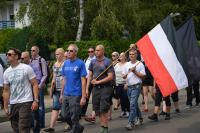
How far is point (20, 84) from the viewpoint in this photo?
29.5 ft

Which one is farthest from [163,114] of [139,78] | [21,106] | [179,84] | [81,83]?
[21,106]

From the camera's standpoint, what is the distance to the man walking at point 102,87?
10922 mm

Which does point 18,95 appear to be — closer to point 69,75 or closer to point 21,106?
point 21,106

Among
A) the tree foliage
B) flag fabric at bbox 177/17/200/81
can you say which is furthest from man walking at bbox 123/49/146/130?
the tree foliage

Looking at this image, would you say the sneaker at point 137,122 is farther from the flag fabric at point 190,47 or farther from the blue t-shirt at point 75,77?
the blue t-shirt at point 75,77

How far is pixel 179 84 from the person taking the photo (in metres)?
10.9

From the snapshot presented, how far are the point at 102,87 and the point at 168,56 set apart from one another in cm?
141

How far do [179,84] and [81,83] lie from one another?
191 centimetres

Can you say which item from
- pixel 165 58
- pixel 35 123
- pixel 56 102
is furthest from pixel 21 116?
pixel 165 58

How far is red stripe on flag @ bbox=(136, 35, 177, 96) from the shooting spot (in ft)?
35.6

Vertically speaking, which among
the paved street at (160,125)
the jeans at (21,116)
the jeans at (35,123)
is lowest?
the paved street at (160,125)

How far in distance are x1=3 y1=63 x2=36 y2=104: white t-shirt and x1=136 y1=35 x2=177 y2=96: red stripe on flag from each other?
2909mm

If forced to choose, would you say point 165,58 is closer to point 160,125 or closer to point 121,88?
point 160,125

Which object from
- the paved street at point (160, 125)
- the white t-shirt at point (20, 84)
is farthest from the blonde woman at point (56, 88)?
the white t-shirt at point (20, 84)
